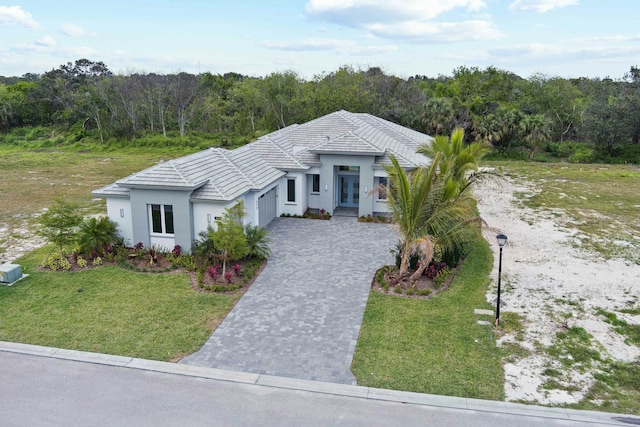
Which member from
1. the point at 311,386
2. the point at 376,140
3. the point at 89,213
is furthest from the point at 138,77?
the point at 311,386

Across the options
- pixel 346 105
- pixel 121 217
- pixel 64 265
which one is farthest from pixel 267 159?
pixel 346 105

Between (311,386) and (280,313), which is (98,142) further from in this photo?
(311,386)

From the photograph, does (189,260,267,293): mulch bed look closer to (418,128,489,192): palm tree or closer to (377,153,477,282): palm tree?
(377,153,477,282): palm tree

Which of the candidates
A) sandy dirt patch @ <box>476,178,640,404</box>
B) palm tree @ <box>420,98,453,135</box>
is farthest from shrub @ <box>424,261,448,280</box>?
palm tree @ <box>420,98,453,135</box>

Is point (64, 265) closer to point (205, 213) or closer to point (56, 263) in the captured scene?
point (56, 263)

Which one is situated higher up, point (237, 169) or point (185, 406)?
point (237, 169)

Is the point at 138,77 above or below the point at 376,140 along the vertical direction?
above

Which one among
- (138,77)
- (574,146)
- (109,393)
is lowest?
(109,393)
